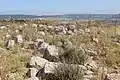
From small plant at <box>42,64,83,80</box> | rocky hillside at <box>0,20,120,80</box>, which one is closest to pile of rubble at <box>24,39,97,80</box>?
rocky hillside at <box>0,20,120,80</box>

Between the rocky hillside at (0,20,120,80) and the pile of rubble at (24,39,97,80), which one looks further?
the pile of rubble at (24,39,97,80)

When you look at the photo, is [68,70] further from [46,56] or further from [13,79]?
[46,56]

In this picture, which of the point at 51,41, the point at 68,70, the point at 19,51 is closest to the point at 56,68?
the point at 68,70

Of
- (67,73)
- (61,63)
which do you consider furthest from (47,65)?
(67,73)

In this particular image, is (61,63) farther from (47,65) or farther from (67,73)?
(67,73)

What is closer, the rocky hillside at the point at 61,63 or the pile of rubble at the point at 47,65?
the rocky hillside at the point at 61,63

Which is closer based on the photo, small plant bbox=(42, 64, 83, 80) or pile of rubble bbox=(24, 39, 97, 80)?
small plant bbox=(42, 64, 83, 80)

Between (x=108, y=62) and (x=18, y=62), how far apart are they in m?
3.14

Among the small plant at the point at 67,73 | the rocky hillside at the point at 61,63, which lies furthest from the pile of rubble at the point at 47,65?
the small plant at the point at 67,73

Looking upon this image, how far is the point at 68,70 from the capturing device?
8.91 metres

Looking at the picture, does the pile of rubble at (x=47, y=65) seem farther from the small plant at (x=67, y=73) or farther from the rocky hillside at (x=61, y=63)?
the small plant at (x=67, y=73)

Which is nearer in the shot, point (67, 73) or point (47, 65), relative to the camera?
point (67, 73)

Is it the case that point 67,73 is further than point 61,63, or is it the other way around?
point 61,63

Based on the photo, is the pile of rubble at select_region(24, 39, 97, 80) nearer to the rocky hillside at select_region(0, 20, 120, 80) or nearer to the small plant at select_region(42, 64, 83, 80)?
the rocky hillside at select_region(0, 20, 120, 80)
